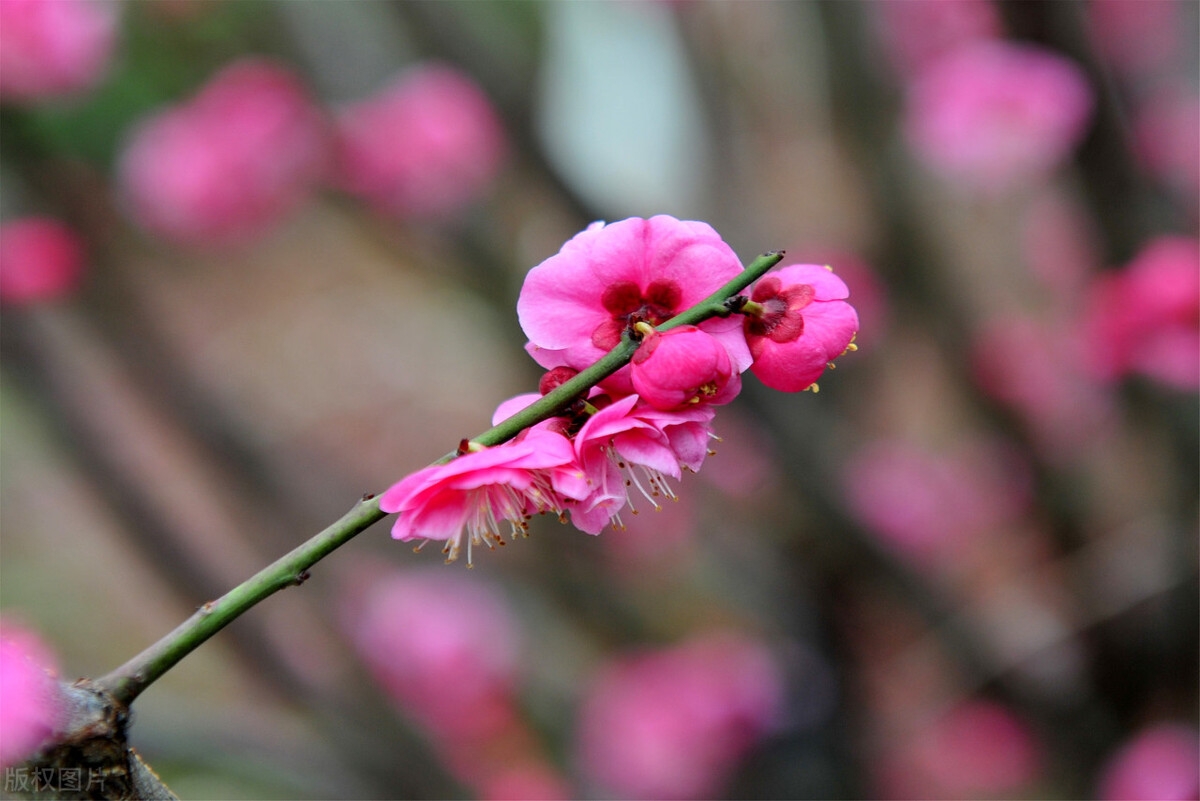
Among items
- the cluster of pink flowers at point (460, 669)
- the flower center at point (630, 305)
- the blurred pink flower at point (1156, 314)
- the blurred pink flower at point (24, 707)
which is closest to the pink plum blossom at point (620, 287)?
the flower center at point (630, 305)

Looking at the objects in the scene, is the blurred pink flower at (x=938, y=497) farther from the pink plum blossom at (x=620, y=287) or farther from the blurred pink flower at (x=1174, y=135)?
the pink plum blossom at (x=620, y=287)

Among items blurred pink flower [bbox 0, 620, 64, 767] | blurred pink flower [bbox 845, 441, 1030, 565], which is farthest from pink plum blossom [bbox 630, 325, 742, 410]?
blurred pink flower [bbox 845, 441, 1030, 565]

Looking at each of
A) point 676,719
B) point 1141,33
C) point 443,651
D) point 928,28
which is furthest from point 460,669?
point 1141,33

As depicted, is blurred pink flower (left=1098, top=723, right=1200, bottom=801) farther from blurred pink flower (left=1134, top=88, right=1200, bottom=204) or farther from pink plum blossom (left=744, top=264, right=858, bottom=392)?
pink plum blossom (left=744, top=264, right=858, bottom=392)

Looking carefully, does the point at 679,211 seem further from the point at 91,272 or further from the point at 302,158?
the point at 91,272

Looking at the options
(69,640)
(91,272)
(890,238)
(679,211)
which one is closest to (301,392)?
(69,640)

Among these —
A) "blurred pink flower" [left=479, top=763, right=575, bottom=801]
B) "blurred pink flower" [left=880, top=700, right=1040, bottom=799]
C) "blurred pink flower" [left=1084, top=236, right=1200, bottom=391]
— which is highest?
"blurred pink flower" [left=1084, top=236, right=1200, bottom=391]
